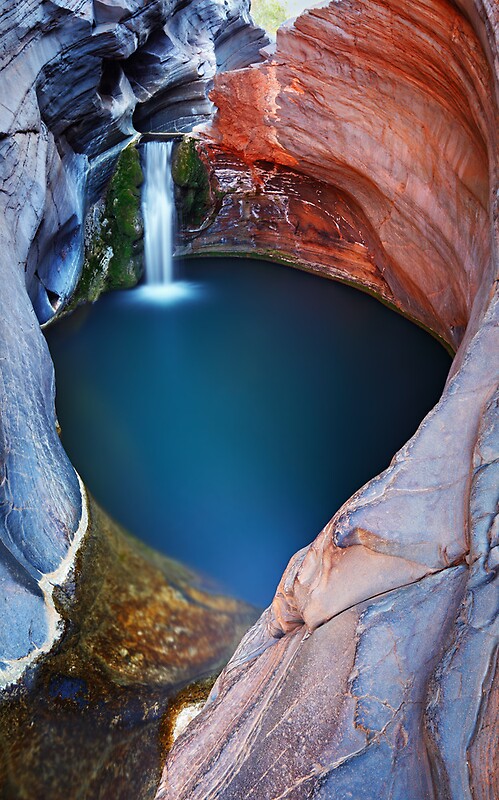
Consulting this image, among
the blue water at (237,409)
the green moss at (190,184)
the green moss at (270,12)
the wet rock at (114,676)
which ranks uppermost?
the green moss at (270,12)

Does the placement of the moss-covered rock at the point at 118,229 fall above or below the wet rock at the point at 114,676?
above

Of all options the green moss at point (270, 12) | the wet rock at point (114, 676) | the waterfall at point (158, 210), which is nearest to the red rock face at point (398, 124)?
the waterfall at point (158, 210)

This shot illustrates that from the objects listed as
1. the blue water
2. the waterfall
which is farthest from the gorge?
the blue water

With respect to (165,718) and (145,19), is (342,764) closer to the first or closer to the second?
(165,718)

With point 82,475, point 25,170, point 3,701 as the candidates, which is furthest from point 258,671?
point 25,170

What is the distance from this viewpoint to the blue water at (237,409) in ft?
14.9

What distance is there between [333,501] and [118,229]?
6.11 m

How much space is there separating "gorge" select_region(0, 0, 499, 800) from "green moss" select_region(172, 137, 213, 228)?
5 cm

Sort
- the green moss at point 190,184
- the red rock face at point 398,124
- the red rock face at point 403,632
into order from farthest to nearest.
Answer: the green moss at point 190,184 < the red rock face at point 398,124 < the red rock face at point 403,632

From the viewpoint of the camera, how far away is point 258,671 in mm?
2375

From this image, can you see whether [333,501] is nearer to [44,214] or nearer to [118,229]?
[44,214]

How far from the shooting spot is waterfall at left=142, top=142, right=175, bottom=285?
8805mm

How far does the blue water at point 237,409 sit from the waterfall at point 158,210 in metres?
0.77

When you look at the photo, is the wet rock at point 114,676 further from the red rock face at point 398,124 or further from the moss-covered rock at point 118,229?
the moss-covered rock at point 118,229
